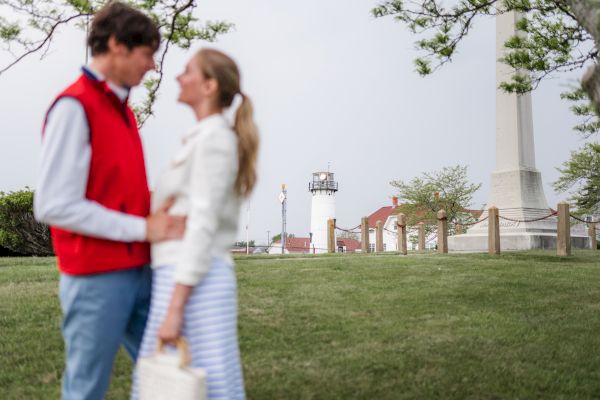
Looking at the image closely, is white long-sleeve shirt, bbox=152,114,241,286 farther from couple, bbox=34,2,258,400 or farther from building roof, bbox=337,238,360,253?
building roof, bbox=337,238,360,253

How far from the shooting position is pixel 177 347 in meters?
1.98

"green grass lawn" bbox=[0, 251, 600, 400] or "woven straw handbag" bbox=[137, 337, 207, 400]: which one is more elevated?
"woven straw handbag" bbox=[137, 337, 207, 400]

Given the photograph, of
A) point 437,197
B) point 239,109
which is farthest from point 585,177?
point 239,109

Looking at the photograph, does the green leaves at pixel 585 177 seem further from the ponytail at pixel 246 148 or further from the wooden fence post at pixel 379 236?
the ponytail at pixel 246 148

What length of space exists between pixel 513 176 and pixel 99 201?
19051 mm

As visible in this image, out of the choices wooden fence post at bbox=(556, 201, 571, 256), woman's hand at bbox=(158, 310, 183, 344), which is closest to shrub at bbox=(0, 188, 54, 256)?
wooden fence post at bbox=(556, 201, 571, 256)

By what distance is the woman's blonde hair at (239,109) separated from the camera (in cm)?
207

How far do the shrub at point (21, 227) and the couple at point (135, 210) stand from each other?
1561 cm

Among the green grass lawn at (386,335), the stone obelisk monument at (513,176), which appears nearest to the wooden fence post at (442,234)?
the stone obelisk monument at (513,176)

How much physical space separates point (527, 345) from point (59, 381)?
13.6 feet

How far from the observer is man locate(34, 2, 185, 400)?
6.68ft

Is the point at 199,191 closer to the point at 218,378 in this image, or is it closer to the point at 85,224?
the point at 85,224

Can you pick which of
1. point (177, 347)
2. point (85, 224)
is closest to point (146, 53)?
point (85, 224)

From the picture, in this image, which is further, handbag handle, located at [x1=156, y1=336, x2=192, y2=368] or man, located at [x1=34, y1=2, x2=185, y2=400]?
man, located at [x1=34, y1=2, x2=185, y2=400]
